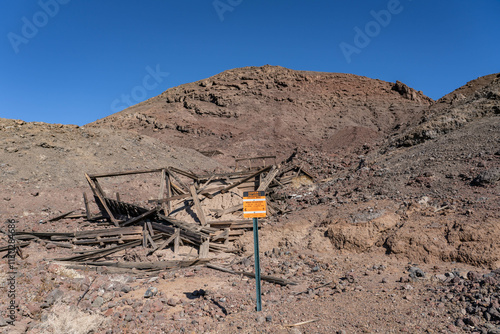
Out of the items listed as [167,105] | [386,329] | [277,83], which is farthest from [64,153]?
[277,83]

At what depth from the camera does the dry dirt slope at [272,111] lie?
114 feet

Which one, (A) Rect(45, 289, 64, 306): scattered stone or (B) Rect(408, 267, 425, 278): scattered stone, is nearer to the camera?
(A) Rect(45, 289, 64, 306): scattered stone

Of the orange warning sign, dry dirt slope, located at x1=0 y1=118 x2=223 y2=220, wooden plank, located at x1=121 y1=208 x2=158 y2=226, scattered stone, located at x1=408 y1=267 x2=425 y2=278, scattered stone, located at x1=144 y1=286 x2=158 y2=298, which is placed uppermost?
dry dirt slope, located at x1=0 y1=118 x2=223 y2=220

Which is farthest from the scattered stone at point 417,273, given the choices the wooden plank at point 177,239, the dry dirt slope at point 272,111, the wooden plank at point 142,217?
the dry dirt slope at point 272,111

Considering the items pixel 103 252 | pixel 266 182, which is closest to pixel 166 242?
pixel 103 252

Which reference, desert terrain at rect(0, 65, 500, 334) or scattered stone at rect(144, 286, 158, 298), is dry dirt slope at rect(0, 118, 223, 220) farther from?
scattered stone at rect(144, 286, 158, 298)

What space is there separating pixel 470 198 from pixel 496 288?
11.6 ft

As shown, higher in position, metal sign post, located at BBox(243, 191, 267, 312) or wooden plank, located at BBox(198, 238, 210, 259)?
metal sign post, located at BBox(243, 191, 267, 312)

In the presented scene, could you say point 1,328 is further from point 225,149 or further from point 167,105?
point 167,105

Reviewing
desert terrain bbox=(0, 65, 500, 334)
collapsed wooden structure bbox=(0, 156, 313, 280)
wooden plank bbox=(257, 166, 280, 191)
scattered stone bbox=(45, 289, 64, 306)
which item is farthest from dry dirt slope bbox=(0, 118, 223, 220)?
wooden plank bbox=(257, 166, 280, 191)

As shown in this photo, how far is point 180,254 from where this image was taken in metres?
7.43

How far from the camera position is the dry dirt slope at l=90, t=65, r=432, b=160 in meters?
34.8

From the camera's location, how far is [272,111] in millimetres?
41625

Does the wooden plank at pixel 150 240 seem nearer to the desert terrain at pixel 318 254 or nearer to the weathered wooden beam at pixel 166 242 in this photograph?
the weathered wooden beam at pixel 166 242
